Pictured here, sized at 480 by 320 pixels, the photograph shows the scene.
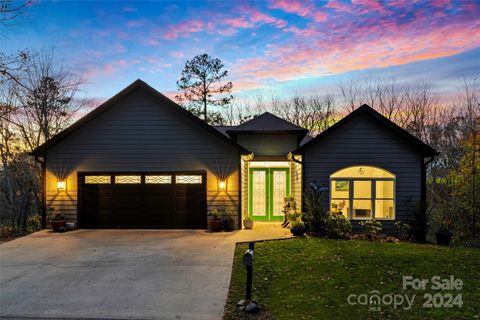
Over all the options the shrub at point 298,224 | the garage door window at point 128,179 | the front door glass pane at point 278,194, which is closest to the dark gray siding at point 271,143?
the front door glass pane at point 278,194

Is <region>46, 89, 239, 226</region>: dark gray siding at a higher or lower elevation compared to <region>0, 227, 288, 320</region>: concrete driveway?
higher

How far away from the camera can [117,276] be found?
650 cm

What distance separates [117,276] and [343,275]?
189 inches

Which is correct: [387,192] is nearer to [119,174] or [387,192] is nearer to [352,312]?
[352,312]

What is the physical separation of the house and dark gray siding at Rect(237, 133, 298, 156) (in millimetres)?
1661

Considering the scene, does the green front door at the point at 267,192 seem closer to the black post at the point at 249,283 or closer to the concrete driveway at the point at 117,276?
the concrete driveway at the point at 117,276

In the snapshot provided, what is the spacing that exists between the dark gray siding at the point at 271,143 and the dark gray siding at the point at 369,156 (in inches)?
80.7

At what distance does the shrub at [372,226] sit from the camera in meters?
10.6

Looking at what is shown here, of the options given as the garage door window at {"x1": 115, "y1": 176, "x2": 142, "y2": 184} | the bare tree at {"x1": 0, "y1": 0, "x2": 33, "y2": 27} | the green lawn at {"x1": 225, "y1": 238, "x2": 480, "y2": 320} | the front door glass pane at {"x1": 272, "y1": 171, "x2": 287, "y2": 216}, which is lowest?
the green lawn at {"x1": 225, "y1": 238, "x2": 480, "y2": 320}

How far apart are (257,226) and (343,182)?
3.81 m

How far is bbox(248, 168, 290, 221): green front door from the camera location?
1371cm

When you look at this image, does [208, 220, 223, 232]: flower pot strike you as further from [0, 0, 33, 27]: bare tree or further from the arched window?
[0, 0, 33, 27]: bare tree

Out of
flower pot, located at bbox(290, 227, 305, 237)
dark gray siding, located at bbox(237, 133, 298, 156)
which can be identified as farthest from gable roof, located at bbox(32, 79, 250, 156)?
flower pot, located at bbox(290, 227, 305, 237)

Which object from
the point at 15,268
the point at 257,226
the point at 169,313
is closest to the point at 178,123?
the point at 257,226
